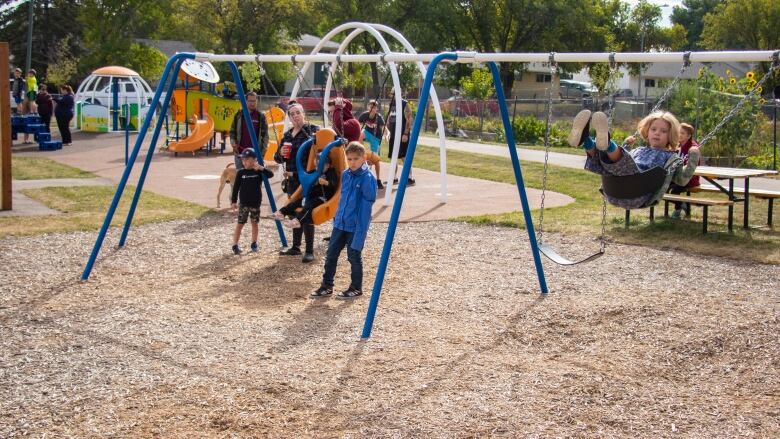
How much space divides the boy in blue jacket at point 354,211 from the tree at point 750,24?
2570 inches

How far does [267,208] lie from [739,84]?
509 inches

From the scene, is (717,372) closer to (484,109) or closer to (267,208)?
(267,208)

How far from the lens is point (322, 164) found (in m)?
8.46

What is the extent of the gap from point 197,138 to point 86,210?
8337mm

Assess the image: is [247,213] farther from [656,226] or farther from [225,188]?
[656,226]

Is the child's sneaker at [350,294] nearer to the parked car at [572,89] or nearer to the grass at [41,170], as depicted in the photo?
the grass at [41,170]

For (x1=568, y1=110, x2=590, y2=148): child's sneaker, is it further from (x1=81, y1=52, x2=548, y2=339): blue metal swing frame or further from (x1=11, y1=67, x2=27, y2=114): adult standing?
(x1=11, y1=67, x2=27, y2=114): adult standing

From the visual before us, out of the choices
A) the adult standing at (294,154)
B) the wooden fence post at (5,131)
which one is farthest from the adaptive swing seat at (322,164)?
the wooden fence post at (5,131)

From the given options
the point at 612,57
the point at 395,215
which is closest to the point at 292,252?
the point at 395,215

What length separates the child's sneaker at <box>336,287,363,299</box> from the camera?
7922 millimetres

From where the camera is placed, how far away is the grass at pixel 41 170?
1692 centimetres

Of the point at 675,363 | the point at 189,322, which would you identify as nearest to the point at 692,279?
the point at 675,363

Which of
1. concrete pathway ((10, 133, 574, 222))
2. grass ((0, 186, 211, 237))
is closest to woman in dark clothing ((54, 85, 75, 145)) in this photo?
concrete pathway ((10, 133, 574, 222))

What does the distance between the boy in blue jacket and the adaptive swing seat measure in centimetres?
52
